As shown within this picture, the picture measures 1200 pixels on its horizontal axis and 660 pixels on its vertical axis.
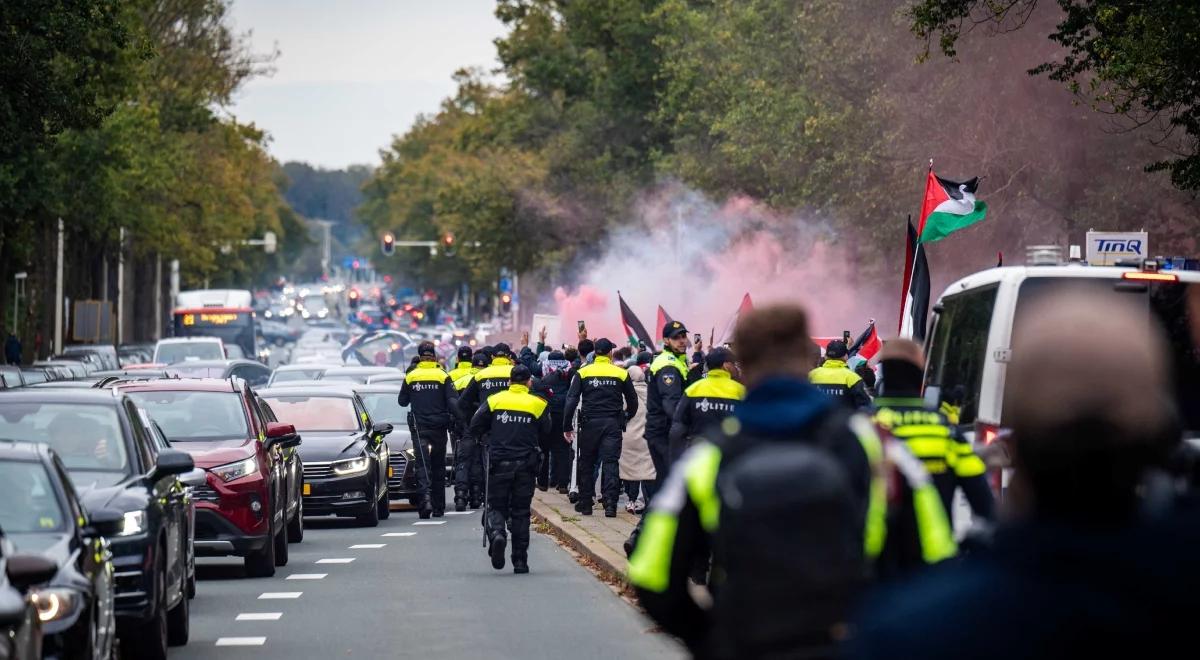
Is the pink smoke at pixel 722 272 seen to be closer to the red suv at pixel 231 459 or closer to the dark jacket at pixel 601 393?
the dark jacket at pixel 601 393

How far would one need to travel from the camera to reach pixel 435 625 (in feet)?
44.8

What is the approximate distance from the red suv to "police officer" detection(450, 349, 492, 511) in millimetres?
4227

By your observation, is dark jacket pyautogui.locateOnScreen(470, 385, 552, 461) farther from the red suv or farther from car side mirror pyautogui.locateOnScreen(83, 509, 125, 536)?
car side mirror pyautogui.locateOnScreen(83, 509, 125, 536)

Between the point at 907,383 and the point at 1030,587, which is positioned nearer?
the point at 1030,587

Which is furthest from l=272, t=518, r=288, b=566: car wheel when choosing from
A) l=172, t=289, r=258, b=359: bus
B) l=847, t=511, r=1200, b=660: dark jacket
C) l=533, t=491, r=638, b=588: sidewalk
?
l=172, t=289, r=258, b=359: bus

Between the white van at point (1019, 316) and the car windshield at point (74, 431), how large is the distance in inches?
188

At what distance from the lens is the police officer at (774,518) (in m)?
4.26

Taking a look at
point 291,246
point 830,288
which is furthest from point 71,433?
point 291,246

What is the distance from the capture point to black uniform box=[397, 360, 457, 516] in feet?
77.6

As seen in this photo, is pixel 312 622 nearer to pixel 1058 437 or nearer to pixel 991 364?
pixel 991 364

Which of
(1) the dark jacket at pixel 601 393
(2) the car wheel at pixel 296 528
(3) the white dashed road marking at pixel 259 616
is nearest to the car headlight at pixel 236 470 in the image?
(3) the white dashed road marking at pixel 259 616

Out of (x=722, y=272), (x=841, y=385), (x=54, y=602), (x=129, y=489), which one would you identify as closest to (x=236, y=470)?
(x=841, y=385)

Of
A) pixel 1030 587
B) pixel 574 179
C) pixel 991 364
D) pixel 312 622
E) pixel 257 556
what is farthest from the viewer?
pixel 574 179

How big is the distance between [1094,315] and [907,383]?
4896mm
